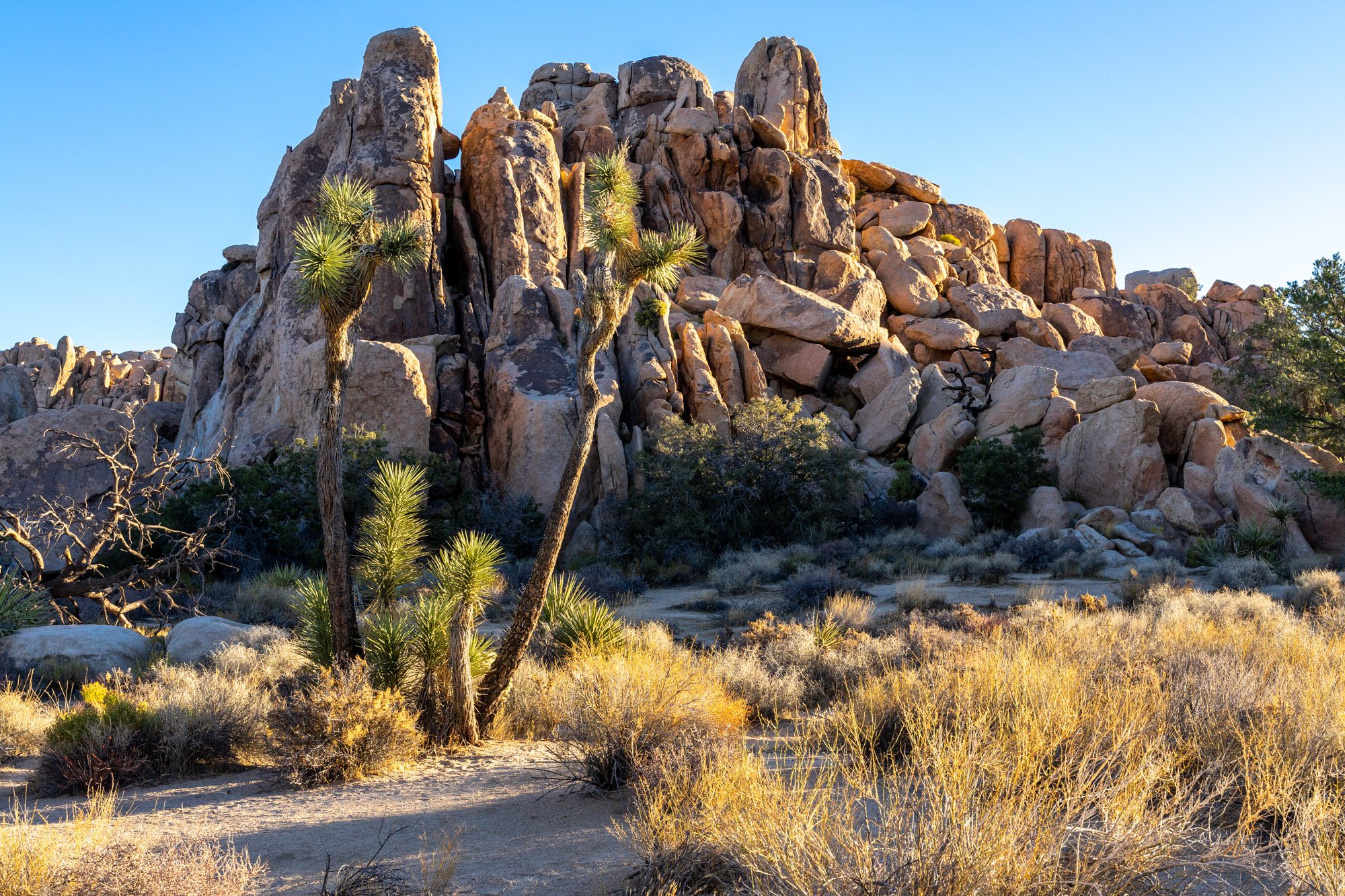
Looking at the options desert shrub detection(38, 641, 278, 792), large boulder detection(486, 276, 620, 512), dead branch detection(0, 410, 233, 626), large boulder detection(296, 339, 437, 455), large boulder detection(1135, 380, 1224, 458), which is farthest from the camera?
large boulder detection(1135, 380, 1224, 458)

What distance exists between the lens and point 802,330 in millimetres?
35969

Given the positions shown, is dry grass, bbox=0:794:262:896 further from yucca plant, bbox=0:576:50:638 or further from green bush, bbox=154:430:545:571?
green bush, bbox=154:430:545:571

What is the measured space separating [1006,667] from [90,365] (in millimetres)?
76090

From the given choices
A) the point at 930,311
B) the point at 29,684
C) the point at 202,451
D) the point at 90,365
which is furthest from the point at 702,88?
the point at 90,365

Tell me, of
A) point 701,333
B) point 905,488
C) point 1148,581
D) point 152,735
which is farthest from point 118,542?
point 1148,581

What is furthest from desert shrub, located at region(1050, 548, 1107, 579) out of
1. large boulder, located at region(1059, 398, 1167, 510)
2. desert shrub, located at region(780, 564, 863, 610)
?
large boulder, located at region(1059, 398, 1167, 510)

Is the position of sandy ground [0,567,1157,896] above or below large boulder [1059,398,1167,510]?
below

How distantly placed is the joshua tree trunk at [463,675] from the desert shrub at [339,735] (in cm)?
60

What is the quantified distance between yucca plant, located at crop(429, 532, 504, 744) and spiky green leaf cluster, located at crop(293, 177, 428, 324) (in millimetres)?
2669

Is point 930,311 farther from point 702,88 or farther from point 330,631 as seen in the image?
point 330,631

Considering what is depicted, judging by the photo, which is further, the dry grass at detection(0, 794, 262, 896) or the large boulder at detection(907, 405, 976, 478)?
the large boulder at detection(907, 405, 976, 478)

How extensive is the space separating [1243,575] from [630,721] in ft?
54.8

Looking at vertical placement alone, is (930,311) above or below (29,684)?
above

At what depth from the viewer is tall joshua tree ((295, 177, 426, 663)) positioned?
29.0 ft
